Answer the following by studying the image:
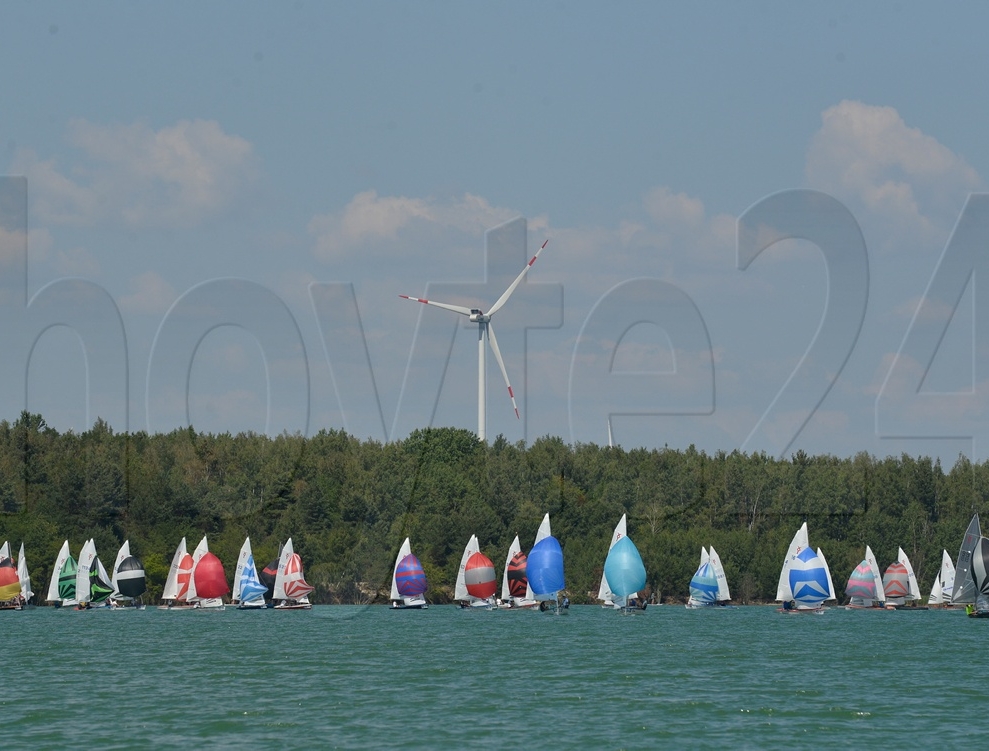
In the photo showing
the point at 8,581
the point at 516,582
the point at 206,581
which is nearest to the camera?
the point at 516,582

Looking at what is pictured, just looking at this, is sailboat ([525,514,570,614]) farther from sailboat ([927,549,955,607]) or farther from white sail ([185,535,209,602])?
sailboat ([927,549,955,607])

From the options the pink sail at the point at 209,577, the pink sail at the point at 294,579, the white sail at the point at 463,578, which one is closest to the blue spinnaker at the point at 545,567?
the white sail at the point at 463,578

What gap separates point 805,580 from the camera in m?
136

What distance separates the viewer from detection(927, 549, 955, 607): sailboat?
511ft

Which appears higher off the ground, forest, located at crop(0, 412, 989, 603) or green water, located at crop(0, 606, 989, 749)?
forest, located at crop(0, 412, 989, 603)

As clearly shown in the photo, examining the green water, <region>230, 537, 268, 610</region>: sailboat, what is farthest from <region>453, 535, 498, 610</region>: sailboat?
the green water

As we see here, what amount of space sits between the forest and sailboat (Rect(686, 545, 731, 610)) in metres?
10.2

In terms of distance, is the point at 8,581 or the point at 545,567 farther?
the point at 8,581

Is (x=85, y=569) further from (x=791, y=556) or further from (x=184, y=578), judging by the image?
(x=791, y=556)

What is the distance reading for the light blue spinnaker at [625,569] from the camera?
120m

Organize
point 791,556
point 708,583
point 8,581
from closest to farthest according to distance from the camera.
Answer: point 791,556
point 8,581
point 708,583

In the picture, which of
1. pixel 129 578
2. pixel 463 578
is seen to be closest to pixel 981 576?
pixel 463 578

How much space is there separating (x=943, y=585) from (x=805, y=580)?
28.2 meters

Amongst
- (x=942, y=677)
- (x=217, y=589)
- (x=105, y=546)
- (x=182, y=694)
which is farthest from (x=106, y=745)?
(x=105, y=546)
